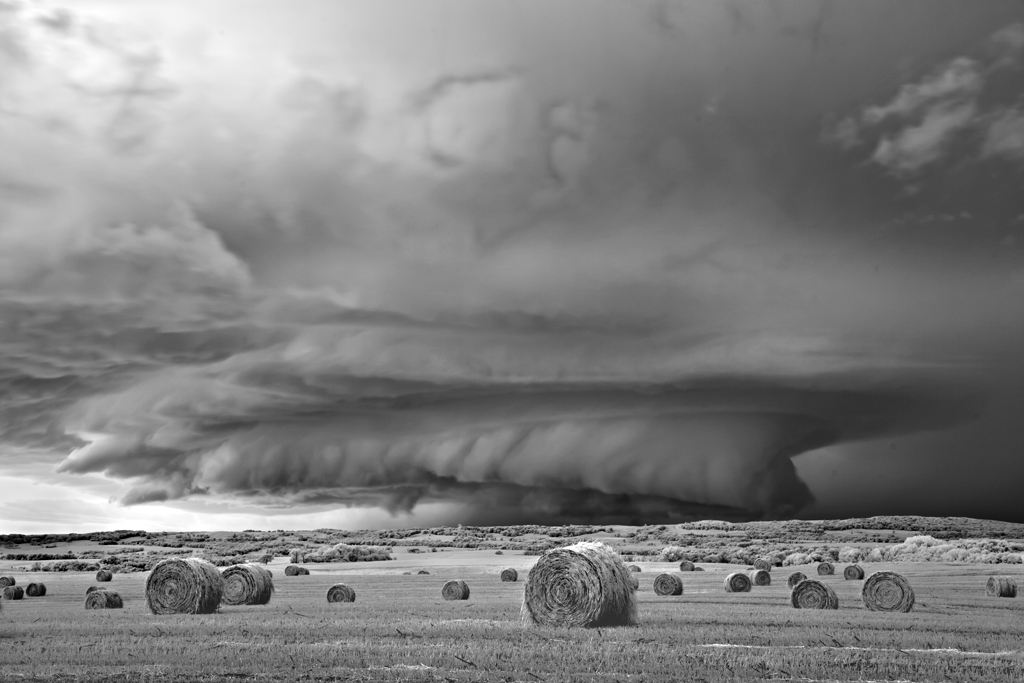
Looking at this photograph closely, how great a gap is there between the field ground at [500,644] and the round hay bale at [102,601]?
0.53 m

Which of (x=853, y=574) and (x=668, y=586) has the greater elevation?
(x=668, y=586)

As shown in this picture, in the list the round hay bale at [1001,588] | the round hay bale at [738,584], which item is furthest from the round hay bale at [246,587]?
the round hay bale at [1001,588]

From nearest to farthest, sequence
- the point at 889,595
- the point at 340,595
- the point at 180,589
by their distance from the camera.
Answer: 1. the point at 180,589
2. the point at 889,595
3. the point at 340,595

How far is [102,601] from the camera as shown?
1291 inches

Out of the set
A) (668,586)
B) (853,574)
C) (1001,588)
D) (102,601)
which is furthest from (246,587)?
(853,574)

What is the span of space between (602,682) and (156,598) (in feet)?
64.9

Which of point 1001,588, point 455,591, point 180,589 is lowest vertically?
point 1001,588

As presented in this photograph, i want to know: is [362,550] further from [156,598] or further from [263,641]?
[263,641]

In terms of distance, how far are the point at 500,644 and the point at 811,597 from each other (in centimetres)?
1477

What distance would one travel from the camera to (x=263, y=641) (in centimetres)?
2086

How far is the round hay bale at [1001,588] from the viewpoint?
3759 cm

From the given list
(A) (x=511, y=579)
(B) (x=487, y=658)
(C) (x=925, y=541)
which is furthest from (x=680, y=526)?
(B) (x=487, y=658)

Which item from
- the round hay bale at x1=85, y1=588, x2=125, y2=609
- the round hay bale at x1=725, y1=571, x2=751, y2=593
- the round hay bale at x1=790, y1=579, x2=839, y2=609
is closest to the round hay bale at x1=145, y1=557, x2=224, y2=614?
the round hay bale at x1=85, y1=588, x2=125, y2=609

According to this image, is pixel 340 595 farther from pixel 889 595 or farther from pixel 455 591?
pixel 889 595
